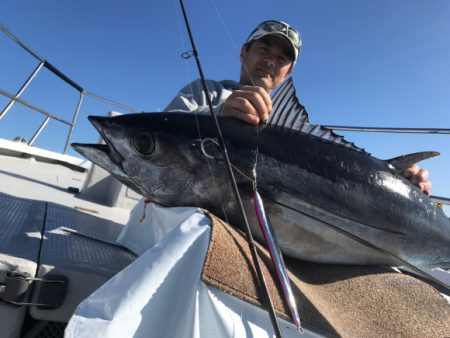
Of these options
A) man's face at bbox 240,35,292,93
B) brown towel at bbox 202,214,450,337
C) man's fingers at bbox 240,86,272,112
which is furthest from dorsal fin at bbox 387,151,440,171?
man's face at bbox 240,35,292,93

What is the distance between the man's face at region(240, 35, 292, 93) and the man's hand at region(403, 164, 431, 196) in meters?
1.53

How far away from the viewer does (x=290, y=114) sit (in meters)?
1.83

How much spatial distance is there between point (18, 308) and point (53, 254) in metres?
0.25

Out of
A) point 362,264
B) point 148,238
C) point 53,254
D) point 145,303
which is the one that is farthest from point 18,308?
point 362,264

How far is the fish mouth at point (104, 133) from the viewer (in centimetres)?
152

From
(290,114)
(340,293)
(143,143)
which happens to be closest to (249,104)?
(290,114)

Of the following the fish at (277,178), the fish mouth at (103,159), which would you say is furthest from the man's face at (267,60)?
the fish mouth at (103,159)

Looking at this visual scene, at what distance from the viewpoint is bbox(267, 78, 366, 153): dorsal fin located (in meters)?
1.81

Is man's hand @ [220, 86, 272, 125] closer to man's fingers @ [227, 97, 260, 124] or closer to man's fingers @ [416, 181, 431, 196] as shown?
man's fingers @ [227, 97, 260, 124]

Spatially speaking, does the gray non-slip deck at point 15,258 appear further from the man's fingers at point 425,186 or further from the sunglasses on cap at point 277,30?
the sunglasses on cap at point 277,30

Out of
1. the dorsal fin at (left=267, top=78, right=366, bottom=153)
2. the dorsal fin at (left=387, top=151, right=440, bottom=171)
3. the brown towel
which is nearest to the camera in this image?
the brown towel

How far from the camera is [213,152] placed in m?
1.53

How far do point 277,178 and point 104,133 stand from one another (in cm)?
89

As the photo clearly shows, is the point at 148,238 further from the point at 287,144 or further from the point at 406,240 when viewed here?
the point at 406,240
